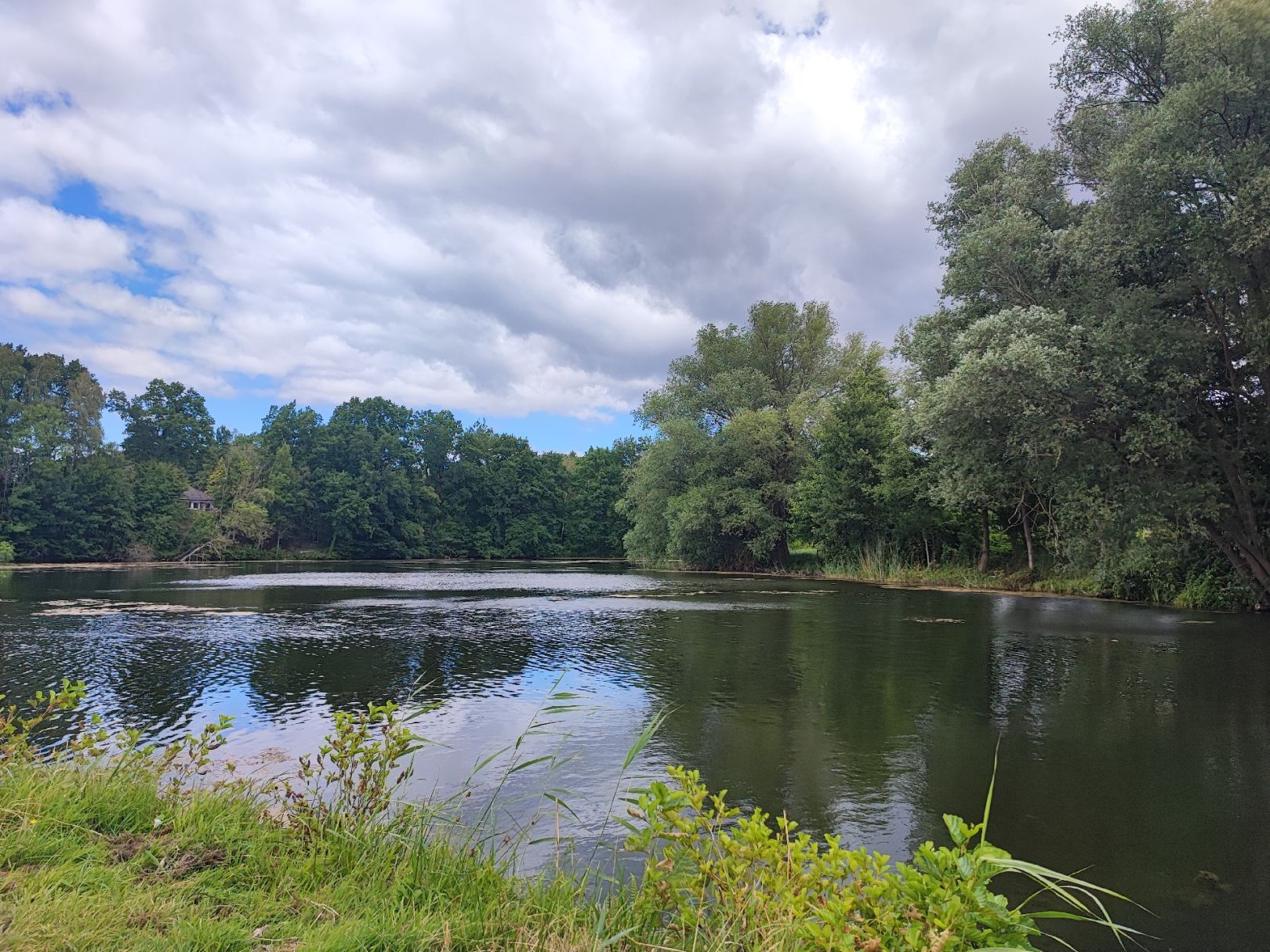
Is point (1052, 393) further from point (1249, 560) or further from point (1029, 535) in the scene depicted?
point (1029, 535)

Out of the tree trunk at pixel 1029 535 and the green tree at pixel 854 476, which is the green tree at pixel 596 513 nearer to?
the green tree at pixel 854 476

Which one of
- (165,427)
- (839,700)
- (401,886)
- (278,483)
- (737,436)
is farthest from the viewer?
(165,427)

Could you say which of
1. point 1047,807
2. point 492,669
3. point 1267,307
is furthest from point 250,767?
point 1267,307

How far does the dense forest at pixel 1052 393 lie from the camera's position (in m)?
15.6

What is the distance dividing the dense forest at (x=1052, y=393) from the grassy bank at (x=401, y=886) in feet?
49.7

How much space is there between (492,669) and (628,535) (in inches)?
1546

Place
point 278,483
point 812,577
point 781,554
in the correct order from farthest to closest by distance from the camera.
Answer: point 278,483 → point 781,554 → point 812,577

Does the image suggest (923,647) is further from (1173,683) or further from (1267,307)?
(1267,307)

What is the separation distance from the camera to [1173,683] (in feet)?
37.0

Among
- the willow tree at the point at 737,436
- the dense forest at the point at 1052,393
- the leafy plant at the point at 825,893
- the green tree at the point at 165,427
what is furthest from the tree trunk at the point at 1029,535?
the green tree at the point at 165,427

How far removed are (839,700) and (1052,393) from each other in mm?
10168

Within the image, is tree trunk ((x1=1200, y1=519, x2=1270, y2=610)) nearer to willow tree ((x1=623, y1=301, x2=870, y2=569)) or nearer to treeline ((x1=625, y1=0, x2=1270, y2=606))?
treeline ((x1=625, y1=0, x2=1270, y2=606))

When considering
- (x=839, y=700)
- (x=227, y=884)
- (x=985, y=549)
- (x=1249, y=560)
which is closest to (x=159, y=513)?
(x=985, y=549)

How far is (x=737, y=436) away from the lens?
143 feet
